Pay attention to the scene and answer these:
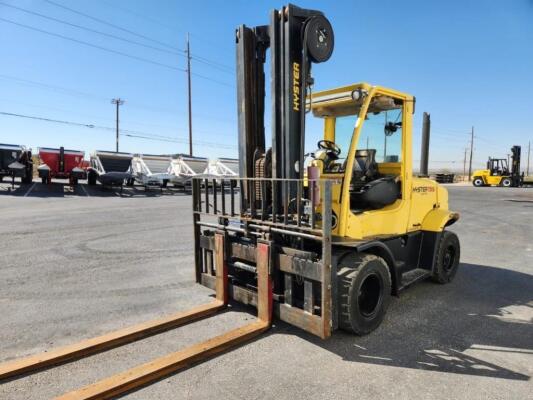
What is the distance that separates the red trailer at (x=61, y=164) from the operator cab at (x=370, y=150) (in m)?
23.1

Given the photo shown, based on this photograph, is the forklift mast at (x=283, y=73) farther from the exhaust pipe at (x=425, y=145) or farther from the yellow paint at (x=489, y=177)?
Answer: the yellow paint at (x=489, y=177)

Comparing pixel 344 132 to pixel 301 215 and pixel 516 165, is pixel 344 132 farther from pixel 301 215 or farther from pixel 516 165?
pixel 516 165

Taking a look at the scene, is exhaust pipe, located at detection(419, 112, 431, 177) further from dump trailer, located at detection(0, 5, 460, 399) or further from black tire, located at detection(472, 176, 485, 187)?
black tire, located at detection(472, 176, 485, 187)

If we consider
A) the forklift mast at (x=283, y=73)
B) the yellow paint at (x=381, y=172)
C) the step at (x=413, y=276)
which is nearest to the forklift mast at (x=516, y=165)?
the yellow paint at (x=381, y=172)

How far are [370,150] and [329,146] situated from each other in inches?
21.0

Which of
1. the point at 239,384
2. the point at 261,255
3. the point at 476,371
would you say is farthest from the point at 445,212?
the point at 239,384

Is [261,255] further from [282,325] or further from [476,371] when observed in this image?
[476,371]

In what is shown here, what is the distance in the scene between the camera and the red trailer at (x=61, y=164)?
24156 millimetres

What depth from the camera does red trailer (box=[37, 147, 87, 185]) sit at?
79.3ft

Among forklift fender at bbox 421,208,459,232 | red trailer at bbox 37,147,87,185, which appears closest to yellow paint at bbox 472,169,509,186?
red trailer at bbox 37,147,87,185

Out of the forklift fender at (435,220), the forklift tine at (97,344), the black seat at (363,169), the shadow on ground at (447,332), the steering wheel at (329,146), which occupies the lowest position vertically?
the shadow on ground at (447,332)

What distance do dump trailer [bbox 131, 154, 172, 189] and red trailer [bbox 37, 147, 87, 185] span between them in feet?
11.4

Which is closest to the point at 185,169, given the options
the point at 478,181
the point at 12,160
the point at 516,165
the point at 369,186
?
the point at 12,160

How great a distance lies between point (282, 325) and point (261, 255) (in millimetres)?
841
